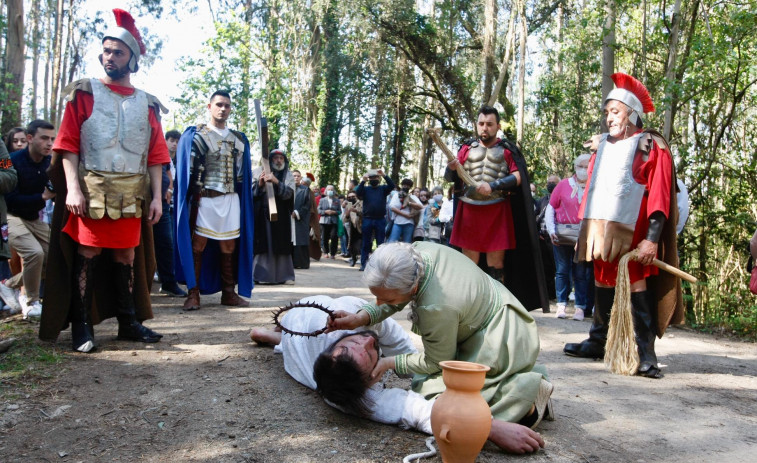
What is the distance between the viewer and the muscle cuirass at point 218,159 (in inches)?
237

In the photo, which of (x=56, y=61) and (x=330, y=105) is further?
(x=56, y=61)

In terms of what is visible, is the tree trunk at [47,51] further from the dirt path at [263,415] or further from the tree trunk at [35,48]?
the dirt path at [263,415]

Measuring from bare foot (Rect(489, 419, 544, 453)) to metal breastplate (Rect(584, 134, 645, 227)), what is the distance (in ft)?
7.13

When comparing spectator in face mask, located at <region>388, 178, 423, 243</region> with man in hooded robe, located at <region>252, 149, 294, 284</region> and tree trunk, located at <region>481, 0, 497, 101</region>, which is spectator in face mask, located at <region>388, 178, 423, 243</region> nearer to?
man in hooded robe, located at <region>252, 149, 294, 284</region>

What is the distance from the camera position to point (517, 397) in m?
2.84

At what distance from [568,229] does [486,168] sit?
2130mm

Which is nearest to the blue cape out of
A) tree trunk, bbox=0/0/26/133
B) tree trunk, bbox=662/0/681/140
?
tree trunk, bbox=662/0/681/140

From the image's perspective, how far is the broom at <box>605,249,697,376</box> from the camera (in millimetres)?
4250

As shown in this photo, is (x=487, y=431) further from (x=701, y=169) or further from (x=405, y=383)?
(x=701, y=169)

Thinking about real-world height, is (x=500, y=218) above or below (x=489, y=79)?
below

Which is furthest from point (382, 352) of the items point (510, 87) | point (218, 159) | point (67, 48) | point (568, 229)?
point (67, 48)

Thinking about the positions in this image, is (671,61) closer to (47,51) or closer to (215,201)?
(215,201)

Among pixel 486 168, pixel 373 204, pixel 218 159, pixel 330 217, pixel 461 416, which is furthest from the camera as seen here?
pixel 330 217

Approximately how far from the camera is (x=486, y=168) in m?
5.35
